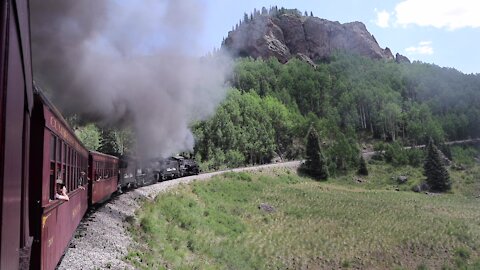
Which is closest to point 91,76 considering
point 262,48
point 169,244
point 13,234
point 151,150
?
point 169,244

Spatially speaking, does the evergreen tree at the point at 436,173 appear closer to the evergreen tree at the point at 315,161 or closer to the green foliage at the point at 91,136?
the evergreen tree at the point at 315,161

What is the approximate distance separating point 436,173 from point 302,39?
411 ft

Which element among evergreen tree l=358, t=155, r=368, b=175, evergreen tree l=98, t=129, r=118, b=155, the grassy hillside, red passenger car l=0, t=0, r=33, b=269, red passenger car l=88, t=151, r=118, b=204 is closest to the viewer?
red passenger car l=0, t=0, r=33, b=269

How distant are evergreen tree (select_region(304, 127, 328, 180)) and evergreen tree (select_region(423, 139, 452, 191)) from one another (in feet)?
45.5

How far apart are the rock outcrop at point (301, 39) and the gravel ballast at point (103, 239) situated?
143m

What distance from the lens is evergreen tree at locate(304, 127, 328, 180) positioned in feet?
186

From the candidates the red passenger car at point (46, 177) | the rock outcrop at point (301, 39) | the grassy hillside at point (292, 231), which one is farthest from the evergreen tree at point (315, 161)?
the rock outcrop at point (301, 39)

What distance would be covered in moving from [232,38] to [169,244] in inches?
6097

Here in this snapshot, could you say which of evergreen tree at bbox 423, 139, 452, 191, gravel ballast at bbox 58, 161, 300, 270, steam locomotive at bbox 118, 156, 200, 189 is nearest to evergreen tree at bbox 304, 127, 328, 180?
evergreen tree at bbox 423, 139, 452, 191

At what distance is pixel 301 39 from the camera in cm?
17450

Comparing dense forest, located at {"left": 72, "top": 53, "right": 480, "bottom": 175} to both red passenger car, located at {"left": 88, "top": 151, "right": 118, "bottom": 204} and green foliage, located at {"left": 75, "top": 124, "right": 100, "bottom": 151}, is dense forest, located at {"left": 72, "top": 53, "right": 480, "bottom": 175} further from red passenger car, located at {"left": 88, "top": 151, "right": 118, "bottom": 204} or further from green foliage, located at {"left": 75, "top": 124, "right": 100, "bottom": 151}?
red passenger car, located at {"left": 88, "top": 151, "right": 118, "bottom": 204}

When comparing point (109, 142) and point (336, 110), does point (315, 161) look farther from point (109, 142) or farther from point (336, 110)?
point (336, 110)

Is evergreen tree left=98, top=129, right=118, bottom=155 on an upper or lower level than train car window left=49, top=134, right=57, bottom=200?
upper

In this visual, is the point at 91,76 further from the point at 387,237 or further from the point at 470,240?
the point at 470,240
